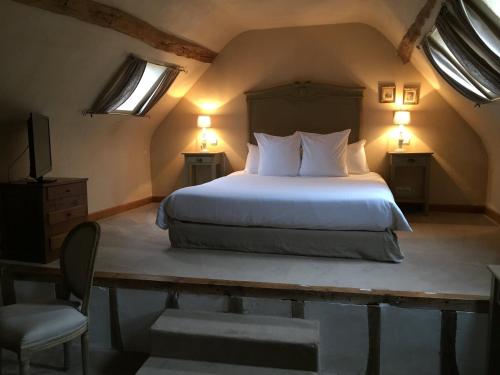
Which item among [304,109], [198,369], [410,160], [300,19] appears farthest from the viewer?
[304,109]

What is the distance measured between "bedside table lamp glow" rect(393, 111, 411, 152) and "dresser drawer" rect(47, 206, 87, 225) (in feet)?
12.0

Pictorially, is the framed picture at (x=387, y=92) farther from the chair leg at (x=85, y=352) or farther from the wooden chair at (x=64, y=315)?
the chair leg at (x=85, y=352)

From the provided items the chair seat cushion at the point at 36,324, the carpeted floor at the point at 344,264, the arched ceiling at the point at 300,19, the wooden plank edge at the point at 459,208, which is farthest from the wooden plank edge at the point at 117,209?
the wooden plank edge at the point at 459,208

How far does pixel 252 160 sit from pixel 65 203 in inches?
94.6

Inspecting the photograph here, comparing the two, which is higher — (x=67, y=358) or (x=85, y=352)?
(x=85, y=352)

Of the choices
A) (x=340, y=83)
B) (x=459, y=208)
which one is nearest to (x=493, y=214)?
(x=459, y=208)

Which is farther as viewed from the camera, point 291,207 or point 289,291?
point 291,207

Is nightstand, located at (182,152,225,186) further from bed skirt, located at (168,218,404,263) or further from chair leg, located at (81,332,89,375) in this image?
chair leg, located at (81,332,89,375)

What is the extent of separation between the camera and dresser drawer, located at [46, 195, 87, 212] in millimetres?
3345

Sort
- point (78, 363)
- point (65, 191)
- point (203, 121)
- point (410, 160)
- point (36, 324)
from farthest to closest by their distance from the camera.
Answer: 1. point (203, 121)
2. point (410, 160)
3. point (65, 191)
4. point (78, 363)
5. point (36, 324)

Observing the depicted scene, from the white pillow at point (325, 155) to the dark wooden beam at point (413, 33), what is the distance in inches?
43.4

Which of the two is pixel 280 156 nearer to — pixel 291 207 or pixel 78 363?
pixel 291 207

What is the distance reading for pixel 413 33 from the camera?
3.96 metres

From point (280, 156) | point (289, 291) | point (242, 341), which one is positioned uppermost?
point (280, 156)
